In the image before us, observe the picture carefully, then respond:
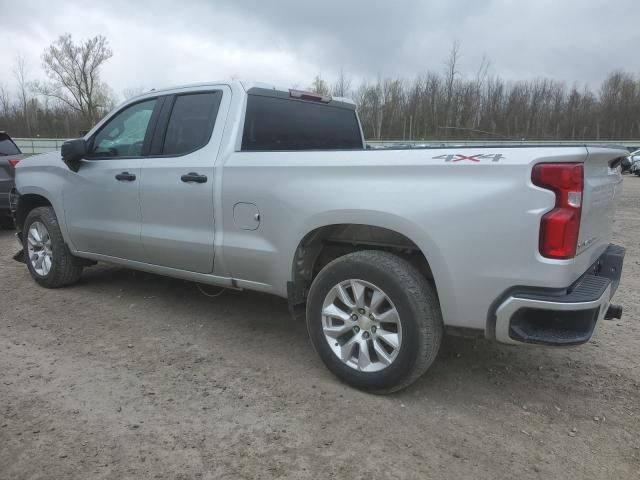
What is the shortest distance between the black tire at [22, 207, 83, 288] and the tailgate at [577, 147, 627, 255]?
4.65m

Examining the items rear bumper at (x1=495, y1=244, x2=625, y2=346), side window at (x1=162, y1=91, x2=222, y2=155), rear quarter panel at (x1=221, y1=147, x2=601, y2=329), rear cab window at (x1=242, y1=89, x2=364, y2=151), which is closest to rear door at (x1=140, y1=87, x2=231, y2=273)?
side window at (x1=162, y1=91, x2=222, y2=155)

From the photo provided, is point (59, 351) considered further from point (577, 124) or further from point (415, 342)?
point (577, 124)

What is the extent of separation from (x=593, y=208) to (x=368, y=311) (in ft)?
4.45

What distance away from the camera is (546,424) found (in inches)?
113

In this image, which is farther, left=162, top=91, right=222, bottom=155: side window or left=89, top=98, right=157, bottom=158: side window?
left=89, top=98, right=157, bottom=158: side window

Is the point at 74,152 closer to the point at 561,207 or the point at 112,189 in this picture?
the point at 112,189

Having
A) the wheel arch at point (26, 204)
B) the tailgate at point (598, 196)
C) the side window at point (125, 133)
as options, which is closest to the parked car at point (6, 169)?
the wheel arch at point (26, 204)

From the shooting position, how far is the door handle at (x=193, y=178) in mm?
3750

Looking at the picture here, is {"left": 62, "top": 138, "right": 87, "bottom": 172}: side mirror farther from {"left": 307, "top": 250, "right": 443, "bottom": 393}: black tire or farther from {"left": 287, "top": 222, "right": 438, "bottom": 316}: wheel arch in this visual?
{"left": 307, "top": 250, "right": 443, "bottom": 393}: black tire

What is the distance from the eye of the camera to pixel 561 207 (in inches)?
97.1

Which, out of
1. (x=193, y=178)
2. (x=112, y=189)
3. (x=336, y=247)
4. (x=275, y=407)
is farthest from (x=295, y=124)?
(x=275, y=407)

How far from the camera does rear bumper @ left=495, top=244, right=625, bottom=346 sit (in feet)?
8.27

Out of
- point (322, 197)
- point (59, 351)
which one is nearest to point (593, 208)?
point (322, 197)

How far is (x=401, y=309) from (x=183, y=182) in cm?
199
